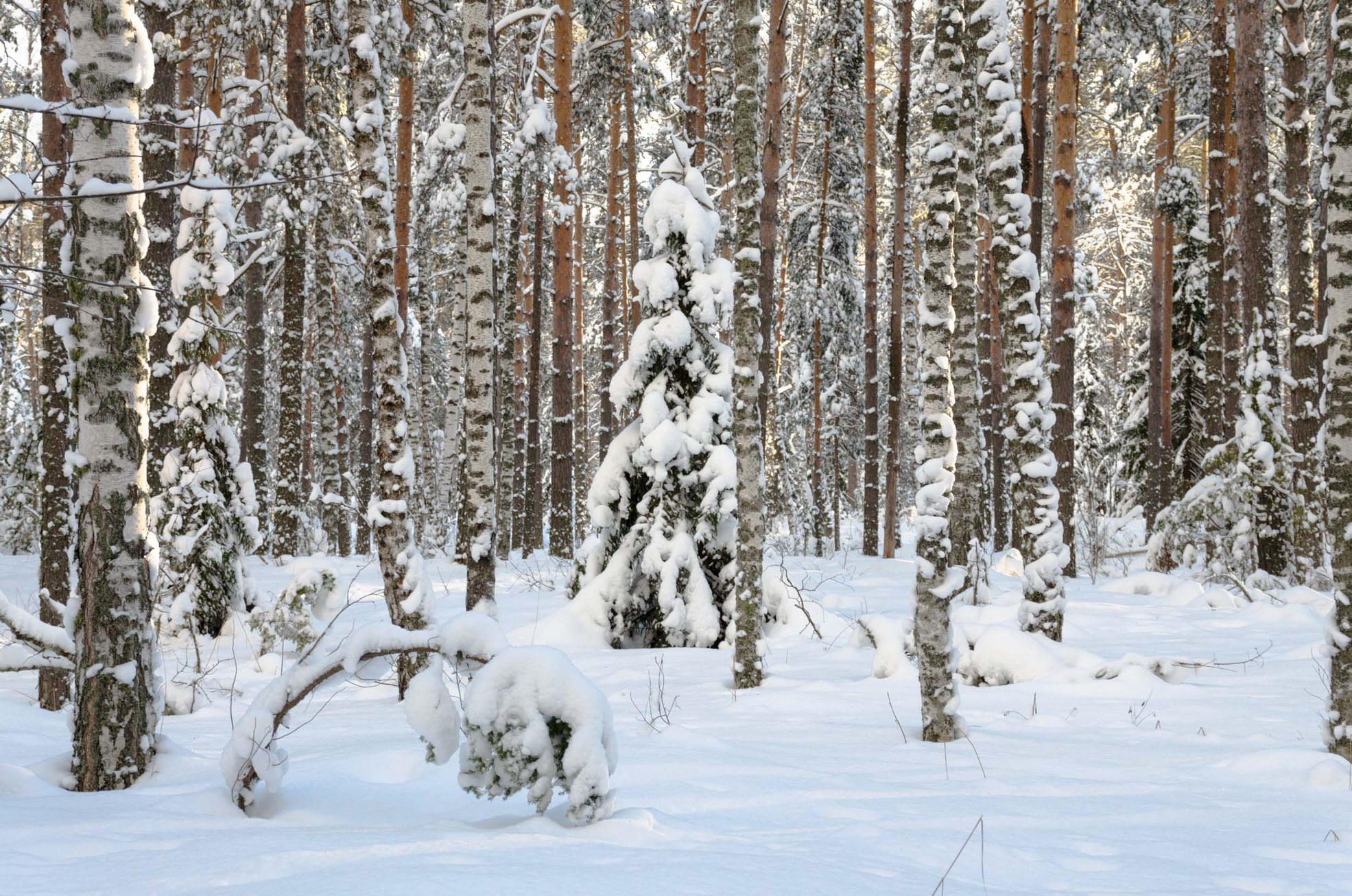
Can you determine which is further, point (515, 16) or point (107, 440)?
point (515, 16)

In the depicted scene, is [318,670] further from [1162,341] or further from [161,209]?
[1162,341]

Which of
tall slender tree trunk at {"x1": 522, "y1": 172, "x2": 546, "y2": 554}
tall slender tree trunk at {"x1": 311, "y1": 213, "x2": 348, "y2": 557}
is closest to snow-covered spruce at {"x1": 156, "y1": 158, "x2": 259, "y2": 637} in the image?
tall slender tree trunk at {"x1": 311, "y1": 213, "x2": 348, "y2": 557}

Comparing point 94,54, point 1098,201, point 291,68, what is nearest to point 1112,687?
point 94,54

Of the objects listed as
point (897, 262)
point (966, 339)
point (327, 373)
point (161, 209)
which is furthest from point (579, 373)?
point (966, 339)

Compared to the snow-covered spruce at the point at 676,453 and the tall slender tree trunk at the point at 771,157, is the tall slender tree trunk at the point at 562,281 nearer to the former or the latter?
the tall slender tree trunk at the point at 771,157

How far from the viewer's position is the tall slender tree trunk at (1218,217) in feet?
41.0

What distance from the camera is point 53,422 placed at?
Answer: 6.15 m

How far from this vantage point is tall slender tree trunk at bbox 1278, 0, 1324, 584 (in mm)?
10750

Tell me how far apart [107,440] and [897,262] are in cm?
1448

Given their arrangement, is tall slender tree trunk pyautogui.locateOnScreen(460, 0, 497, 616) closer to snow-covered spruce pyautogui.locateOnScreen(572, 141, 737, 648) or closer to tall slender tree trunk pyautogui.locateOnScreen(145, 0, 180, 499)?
snow-covered spruce pyautogui.locateOnScreen(572, 141, 737, 648)

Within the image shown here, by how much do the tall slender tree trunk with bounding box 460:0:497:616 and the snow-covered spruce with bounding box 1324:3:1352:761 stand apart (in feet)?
17.5

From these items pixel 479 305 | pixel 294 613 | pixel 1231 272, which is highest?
pixel 1231 272

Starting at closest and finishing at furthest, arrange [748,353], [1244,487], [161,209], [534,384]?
[748,353]
[161,209]
[1244,487]
[534,384]

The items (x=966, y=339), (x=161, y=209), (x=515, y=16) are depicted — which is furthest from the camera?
(x=515, y=16)
